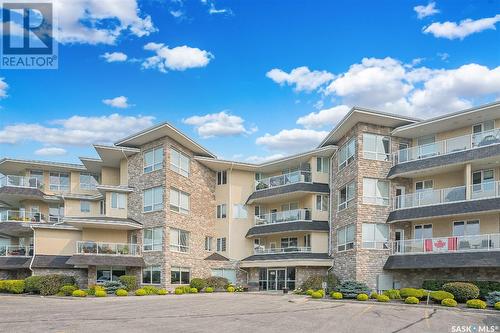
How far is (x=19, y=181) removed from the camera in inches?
1651

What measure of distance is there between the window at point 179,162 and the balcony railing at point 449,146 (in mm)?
16592

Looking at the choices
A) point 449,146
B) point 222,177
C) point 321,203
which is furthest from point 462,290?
point 222,177

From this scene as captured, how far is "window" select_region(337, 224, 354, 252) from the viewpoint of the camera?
31.9 m

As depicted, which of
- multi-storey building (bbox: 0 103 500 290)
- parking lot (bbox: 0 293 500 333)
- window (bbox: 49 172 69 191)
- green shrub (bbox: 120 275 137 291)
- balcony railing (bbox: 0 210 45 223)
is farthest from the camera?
window (bbox: 49 172 69 191)

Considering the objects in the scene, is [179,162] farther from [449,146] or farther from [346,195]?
[449,146]

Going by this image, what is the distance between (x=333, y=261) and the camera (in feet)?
114

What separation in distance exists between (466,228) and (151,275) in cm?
2199

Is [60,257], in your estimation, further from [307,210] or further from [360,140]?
[360,140]

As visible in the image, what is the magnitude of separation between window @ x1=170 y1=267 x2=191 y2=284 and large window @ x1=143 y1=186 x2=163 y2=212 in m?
4.88

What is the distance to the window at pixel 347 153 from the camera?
32.9m

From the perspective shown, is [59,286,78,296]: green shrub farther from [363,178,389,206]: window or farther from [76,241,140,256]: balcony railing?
[363,178,389,206]: window

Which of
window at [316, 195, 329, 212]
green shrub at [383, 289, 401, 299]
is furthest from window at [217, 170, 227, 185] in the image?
green shrub at [383, 289, 401, 299]

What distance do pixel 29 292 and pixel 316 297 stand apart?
20968 mm

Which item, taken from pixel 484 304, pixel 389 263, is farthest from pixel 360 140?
pixel 484 304
